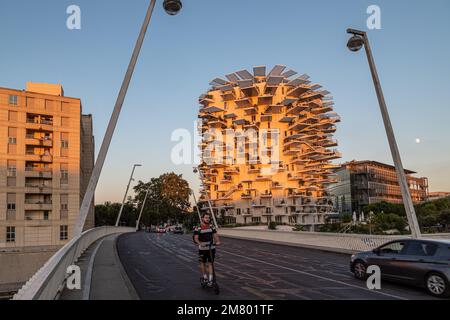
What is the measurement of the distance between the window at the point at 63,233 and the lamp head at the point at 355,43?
2382 inches

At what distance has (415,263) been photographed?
1173 centimetres

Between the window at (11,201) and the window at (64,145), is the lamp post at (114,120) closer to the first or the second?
the window at (11,201)

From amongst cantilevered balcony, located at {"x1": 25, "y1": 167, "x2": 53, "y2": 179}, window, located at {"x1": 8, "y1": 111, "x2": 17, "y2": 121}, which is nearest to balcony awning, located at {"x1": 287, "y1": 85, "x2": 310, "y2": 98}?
cantilevered balcony, located at {"x1": 25, "y1": 167, "x2": 53, "y2": 179}

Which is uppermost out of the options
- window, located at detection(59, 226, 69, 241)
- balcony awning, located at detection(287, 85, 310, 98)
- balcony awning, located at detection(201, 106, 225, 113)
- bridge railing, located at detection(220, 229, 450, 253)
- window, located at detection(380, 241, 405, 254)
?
balcony awning, located at detection(287, 85, 310, 98)

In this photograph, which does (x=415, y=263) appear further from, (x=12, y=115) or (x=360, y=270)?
(x=12, y=115)

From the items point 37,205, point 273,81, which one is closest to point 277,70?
point 273,81

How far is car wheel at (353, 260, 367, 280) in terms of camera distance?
44.1 feet

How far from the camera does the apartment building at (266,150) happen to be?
9212 centimetres

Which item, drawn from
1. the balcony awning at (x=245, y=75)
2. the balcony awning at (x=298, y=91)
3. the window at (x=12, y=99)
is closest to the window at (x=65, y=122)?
the window at (x=12, y=99)

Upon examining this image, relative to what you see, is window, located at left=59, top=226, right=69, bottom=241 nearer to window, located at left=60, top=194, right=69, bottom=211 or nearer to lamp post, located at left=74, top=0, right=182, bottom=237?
window, located at left=60, top=194, right=69, bottom=211

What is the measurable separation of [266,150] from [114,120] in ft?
255
